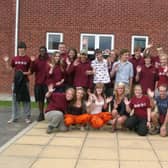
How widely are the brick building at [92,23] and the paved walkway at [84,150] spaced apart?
439 inches

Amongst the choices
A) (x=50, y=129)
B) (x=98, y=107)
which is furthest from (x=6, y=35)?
(x=50, y=129)

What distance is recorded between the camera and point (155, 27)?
880 inches

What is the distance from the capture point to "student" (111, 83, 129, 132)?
11.7 m

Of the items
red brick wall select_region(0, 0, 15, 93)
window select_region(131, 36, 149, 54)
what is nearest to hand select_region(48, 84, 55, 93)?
window select_region(131, 36, 149, 54)

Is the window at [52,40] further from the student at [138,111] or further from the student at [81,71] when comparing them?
the student at [138,111]

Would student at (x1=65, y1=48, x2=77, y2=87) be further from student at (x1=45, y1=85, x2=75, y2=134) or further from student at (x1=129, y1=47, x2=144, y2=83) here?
student at (x1=129, y1=47, x2=144, y2=83)

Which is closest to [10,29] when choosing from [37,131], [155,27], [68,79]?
[155,27]

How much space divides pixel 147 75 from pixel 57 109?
2520 mm

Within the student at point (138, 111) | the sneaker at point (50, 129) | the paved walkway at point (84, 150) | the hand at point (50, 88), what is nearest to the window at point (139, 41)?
the hand at point (50, 88)

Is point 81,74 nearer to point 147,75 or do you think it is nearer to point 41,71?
point 41,71

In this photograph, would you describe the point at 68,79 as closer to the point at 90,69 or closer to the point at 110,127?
the point at 90,69

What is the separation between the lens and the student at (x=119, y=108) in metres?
11.7

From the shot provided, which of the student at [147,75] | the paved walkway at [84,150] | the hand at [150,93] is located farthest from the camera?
the student at [147,75]

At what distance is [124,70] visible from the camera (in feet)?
41.6
